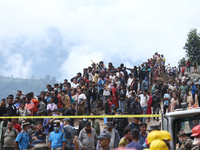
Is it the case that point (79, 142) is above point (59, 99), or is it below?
below

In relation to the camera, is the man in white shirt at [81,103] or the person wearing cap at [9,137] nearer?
the person wearing cap at [9,137]

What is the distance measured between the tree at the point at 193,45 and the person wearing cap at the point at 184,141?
164ft

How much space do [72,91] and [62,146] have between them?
21.1 feet

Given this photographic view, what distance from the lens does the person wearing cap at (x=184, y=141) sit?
17.1 feet

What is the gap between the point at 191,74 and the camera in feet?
124

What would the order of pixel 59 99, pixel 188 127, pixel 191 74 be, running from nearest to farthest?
pixel 188 127 → pixel 59 99 → pixel 191 74

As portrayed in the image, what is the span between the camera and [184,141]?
5.42 m

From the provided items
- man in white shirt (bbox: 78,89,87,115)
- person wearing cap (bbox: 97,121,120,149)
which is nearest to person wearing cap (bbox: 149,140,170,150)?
person wearing cap (bbox: 97,121,120,149)

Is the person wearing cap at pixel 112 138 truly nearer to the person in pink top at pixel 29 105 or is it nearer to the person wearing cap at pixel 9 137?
the person wearing cap at pixel 9 137

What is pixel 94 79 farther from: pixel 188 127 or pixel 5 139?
pixel 188 127

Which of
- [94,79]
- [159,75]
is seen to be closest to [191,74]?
[159,75]

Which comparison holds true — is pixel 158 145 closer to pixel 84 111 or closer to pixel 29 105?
pixel 29 105

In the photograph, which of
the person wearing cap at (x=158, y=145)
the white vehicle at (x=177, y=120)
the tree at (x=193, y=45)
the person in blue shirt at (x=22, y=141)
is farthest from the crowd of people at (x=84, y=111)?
the tree at (x=193, y=45)

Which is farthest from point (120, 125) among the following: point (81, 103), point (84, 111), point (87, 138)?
point (84, 111)
